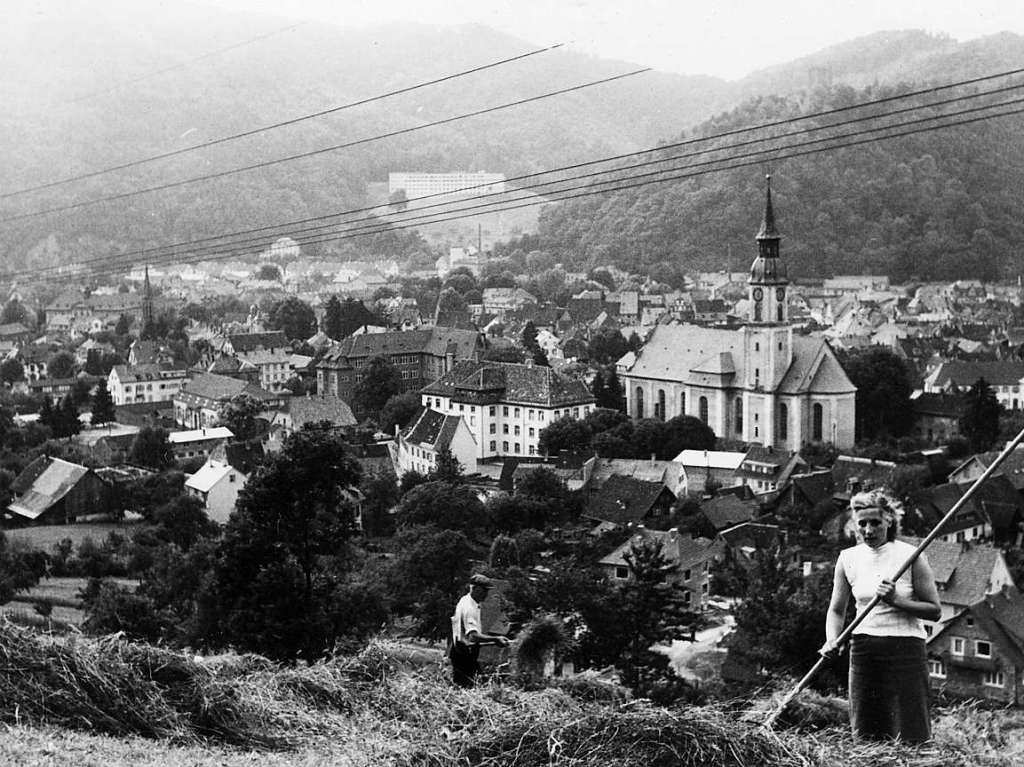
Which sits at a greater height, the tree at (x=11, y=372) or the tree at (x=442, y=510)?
the tree at (x=11, y=372)

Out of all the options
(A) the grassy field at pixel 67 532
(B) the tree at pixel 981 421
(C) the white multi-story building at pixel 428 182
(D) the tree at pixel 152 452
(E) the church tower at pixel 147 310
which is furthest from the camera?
(C) the white multi-story building at pixel 428 182

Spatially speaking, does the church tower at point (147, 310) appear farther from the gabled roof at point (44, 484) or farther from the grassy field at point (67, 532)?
the grassy field at point (67, 532)

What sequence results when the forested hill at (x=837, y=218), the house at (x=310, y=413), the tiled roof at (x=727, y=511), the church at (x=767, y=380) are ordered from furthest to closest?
the forested hill at (x=837, y=218), the house at (x=310, y=413), the church at (x=767, y=380), the tiled roof at (x=727, y=511)

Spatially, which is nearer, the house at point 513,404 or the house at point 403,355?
the house at point 513,404

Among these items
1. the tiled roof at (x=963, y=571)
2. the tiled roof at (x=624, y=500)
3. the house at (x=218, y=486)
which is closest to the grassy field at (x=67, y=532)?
the house at (x=218, y=486)

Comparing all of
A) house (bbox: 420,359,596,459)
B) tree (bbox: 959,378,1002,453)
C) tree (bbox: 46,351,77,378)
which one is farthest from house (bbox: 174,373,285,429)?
tree (bbox: 959,378,1002,453)

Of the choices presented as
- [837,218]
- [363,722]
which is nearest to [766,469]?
[363,722]

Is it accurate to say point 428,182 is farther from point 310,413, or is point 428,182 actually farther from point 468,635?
point 468,635

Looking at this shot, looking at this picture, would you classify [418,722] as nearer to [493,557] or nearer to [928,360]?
[493,557]
